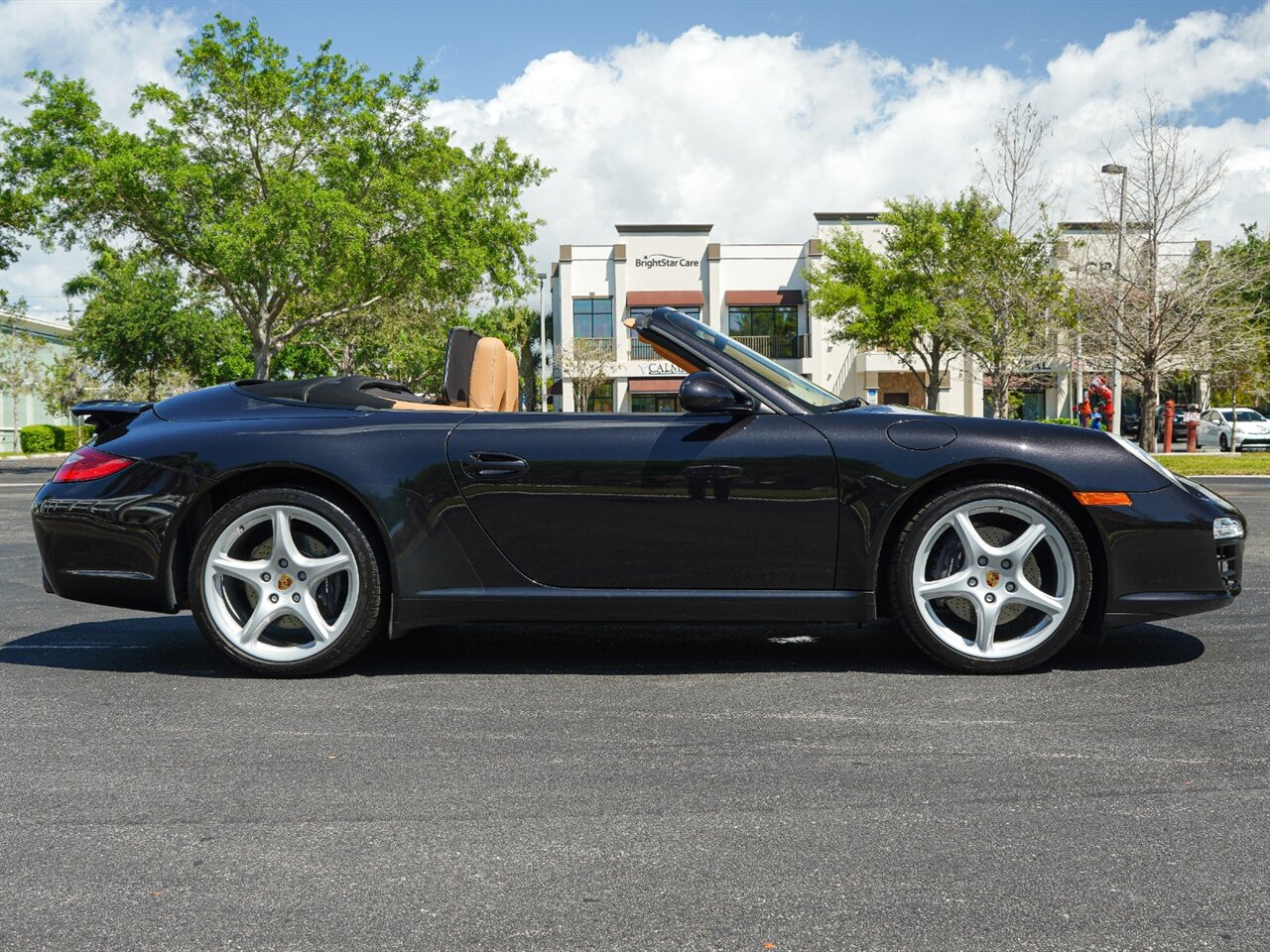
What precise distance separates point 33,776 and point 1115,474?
141 inches

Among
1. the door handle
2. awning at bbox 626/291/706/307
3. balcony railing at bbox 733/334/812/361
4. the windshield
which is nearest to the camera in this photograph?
the door handle

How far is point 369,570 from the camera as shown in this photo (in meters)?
4.33

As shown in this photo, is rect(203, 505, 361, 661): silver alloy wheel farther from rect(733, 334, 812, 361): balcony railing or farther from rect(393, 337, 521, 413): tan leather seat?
rect(733, 334, 812, 361): balcony railing

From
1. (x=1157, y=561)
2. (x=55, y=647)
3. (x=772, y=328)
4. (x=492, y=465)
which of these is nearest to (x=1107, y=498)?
(x=1157, y=561)

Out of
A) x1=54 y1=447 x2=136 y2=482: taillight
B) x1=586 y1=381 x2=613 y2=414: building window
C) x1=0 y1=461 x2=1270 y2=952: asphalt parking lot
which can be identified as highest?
x1=586 y1=381 x2=613 y2=414: building window

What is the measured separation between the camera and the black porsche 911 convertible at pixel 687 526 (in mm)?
4223

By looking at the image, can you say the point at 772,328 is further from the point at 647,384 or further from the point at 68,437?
the point at 68,437

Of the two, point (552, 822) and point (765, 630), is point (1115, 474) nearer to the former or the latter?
point (765, 630)

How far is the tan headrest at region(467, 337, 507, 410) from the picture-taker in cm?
512

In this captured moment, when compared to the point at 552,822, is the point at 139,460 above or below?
above

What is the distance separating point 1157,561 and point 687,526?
5.48 feet

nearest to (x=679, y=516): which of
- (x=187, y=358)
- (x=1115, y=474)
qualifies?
(x=1115, y=474)

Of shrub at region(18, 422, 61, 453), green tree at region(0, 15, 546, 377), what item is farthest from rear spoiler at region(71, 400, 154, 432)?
shrub at region(18, 422, 61, 453)

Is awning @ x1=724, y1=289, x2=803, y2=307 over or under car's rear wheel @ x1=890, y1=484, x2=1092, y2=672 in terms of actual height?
over
